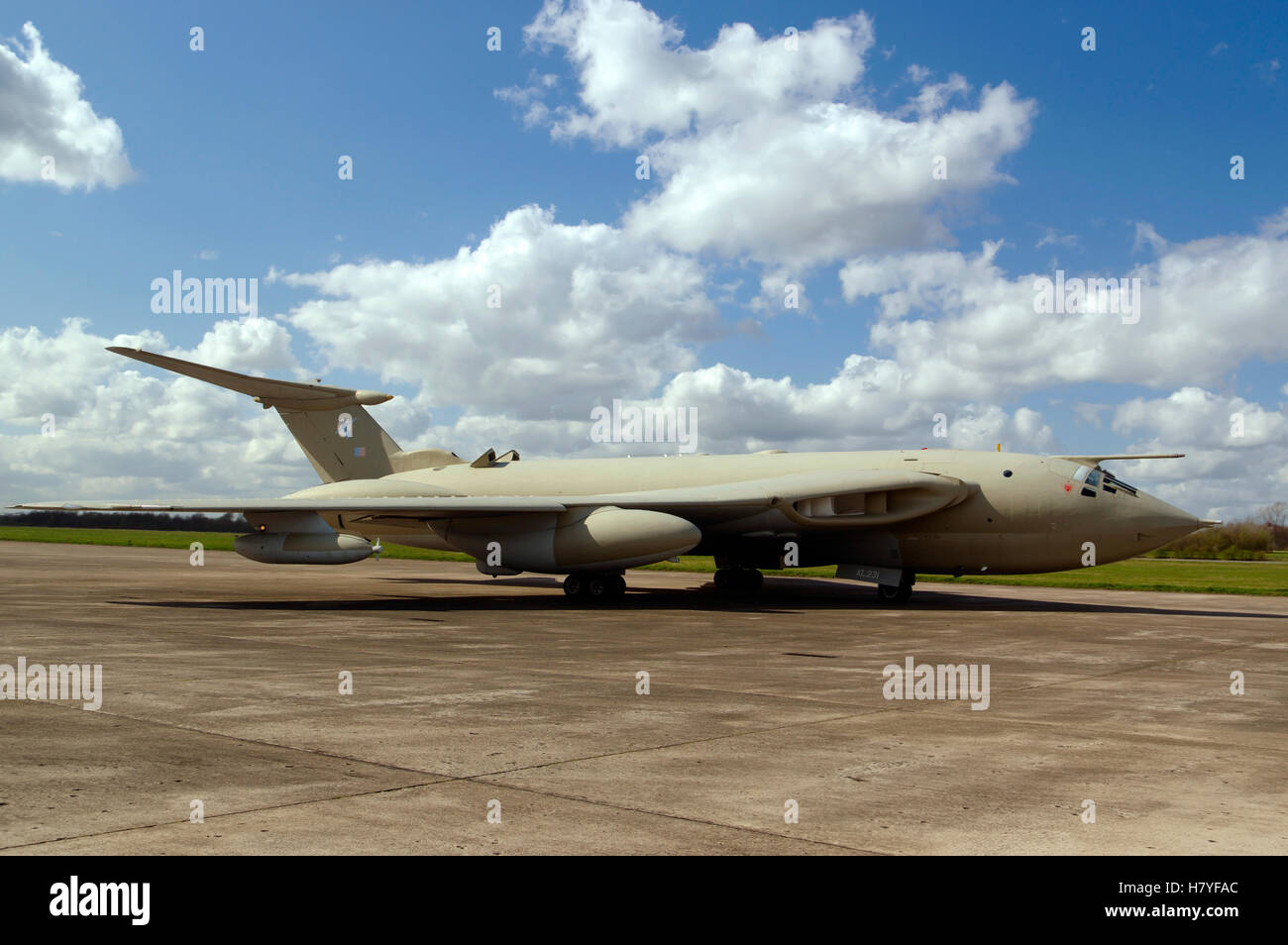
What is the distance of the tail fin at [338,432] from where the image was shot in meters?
27.7

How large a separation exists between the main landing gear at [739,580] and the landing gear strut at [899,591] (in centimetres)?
385

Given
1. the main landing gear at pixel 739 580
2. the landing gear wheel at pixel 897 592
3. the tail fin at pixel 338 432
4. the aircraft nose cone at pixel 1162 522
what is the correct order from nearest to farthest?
1. the aircraft nose cone at pixel 1162 522
2. the landing gear wheel at pixel 897 592
3. the main landing gear at pixel 739 580
4. the tail fin at pixel 338 432

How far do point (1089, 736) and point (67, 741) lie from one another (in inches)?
293

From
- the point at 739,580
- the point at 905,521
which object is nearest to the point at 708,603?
the point at 739,580

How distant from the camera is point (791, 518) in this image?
2159cm

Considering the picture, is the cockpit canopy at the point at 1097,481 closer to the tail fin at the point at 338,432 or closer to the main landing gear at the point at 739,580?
the main landing gear at the point at 739,580

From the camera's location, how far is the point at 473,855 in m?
4.46

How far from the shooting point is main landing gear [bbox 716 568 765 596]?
25719 mm

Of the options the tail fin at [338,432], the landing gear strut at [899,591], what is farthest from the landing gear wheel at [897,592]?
the tail fin at [338,432]

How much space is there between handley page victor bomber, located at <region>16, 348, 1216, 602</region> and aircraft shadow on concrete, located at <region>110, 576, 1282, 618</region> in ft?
2.83

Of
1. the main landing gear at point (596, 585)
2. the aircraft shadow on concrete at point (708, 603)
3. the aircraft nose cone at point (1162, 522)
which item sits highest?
the aircraft nose cone at point (1162, 522)

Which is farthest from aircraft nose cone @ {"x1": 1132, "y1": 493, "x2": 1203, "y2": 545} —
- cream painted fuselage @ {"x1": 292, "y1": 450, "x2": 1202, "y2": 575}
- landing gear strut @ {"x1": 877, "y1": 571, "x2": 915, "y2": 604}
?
landing gear strut @ {"x1": 877, "y1": 571, "x2": 915, "y2": 604}

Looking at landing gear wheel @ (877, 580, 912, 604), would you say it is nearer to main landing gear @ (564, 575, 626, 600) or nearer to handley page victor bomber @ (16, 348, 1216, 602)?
handley page victor bomber @ (16, 348, 1216, 602)
